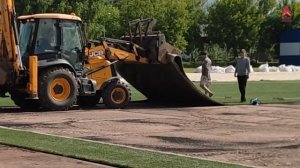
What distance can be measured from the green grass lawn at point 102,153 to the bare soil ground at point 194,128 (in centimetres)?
58

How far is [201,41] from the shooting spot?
3622 inches

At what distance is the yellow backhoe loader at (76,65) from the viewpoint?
17.9m

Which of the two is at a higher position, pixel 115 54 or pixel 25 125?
pixel 115 54

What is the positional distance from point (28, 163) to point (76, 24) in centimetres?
1004

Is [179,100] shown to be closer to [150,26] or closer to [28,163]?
[150,26]

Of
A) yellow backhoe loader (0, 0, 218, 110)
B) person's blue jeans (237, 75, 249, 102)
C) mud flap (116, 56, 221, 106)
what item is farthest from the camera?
person's blue jeans (237, 75, 249, 102)

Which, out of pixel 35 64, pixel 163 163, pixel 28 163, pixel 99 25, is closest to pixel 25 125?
pixel 35 64

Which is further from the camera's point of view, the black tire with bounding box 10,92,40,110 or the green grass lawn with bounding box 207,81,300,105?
the green grass lawn with bounding box 207,81,300,105

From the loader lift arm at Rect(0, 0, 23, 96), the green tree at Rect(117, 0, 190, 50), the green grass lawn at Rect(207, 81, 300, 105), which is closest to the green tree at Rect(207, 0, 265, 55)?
the green tree at Rect(117, 0, 190, 50)

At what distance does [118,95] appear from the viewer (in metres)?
19.8

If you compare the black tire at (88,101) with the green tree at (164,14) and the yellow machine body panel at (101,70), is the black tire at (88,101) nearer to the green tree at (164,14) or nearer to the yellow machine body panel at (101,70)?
the yellow machine body panel at (101,70)

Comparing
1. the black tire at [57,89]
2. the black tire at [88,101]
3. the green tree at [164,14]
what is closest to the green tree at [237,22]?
the green tree at [164,14]

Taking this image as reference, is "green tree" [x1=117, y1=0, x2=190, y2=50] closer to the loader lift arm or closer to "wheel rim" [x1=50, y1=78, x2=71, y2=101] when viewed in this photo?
"wheel rim" [x1=50, y1=78, x2=71, y2=101]

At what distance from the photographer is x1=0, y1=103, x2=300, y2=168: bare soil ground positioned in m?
10.6
